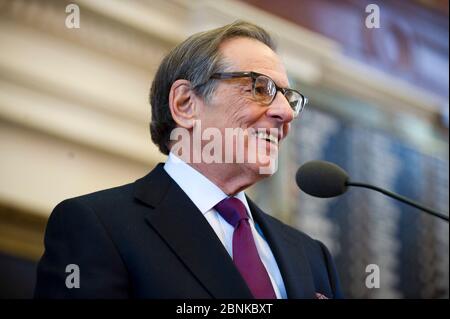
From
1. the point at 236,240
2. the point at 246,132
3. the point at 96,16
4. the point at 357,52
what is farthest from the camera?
the point at 357,52

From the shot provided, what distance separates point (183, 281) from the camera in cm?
123

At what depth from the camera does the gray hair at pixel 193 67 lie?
1.54 m

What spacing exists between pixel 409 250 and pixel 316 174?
1247 millimetres

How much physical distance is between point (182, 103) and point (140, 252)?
399 millimetres

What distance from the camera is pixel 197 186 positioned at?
4.81ft

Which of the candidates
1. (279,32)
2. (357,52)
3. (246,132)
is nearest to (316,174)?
(246,132)

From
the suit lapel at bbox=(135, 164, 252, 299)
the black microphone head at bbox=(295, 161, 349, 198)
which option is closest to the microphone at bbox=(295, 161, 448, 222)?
the black microphone head at bbox=(295, 161, 349, 198)

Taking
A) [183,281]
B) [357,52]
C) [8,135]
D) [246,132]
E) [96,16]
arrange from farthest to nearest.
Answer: [357,52] → [96,16] → [8,135] → [246,132] → [183,281]

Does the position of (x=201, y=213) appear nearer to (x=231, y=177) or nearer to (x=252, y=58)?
(x=231, y=177)

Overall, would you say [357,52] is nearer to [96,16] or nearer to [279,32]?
[279,32]

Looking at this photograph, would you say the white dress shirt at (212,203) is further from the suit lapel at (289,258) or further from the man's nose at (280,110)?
the man's nose at (280,110)

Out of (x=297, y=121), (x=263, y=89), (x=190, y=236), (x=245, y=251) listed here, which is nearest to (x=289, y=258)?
(x=245, y=251)

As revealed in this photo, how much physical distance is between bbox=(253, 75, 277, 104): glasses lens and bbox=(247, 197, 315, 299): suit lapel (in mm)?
209

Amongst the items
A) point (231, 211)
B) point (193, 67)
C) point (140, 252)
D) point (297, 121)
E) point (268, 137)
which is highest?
point (297, 121)
